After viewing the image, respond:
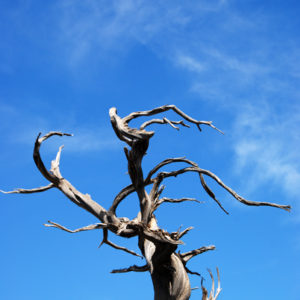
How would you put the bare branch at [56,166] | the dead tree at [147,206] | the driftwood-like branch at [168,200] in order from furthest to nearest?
the driftwood-like branch at [168,200] < the bare branch at [56,166] < the dead tree at [147,206]

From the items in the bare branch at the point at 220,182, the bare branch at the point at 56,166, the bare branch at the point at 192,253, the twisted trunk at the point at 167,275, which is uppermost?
the bare branch at the point at 56,166

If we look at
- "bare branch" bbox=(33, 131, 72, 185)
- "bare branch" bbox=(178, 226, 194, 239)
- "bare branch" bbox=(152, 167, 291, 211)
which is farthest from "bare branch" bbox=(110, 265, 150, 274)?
"bare branch" bbox=(33, 131, 72, 185)

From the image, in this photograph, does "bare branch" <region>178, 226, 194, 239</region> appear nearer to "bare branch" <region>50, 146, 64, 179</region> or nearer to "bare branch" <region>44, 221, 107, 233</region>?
"bare branch" <region>44, 221, 107, 233</region>

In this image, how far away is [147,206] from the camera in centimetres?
884

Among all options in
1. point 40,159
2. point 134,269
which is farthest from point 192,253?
point 40,159

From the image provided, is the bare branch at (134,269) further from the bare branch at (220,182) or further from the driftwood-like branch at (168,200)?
the bare branch at (220,182)

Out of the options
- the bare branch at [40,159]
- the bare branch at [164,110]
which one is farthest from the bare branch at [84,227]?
the bare branch at [164,110]

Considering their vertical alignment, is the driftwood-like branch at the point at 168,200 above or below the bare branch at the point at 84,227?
above

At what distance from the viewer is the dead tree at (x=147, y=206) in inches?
331

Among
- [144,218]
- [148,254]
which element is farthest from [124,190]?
[148,254]

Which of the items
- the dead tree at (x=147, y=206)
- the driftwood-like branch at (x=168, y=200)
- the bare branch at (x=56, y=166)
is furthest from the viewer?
the driftwood-like branch at (x=168, y=200)

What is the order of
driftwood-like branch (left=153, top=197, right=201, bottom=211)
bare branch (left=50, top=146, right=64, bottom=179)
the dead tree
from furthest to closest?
1. driftwood-like branch (left=153, top=197, right=201, bottom=211)
2. bare branch (left=50, top=146, right=64, bottom=179)
3. the dead tree

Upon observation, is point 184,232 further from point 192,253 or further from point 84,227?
point 84,227

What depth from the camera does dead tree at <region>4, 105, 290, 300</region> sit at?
8.41m
